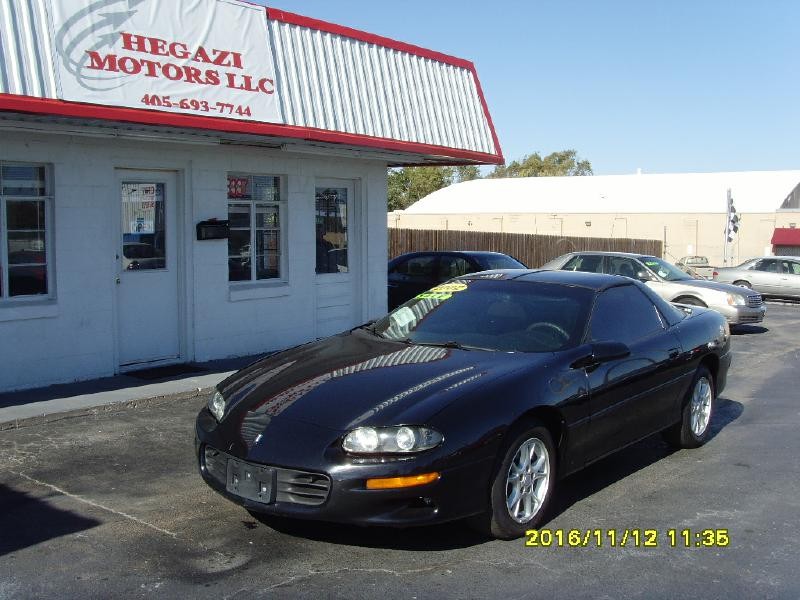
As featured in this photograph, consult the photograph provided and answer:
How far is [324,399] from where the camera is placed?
4891 mm

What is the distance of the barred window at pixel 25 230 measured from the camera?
8562 millimetres

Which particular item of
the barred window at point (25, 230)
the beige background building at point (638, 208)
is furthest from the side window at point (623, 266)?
the beige background building at point (638, 208)

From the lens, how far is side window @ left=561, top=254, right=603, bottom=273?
56.0ft

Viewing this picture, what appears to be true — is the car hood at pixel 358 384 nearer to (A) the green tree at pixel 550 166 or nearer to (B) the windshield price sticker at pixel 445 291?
(B) the windshield price sticker at pixel 445 291

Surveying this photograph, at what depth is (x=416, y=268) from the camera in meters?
16.2

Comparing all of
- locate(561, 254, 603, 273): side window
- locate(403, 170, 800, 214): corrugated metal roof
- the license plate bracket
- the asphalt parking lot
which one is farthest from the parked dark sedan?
locate(403, 170, 800, 214): corrugated metal roof

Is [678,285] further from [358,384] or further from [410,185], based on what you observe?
[410,185]

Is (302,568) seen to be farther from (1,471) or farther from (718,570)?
(1,471)

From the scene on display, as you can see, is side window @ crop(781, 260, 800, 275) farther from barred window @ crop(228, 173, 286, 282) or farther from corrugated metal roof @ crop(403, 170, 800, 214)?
barred window @ crop(228, 173, 286, 282)

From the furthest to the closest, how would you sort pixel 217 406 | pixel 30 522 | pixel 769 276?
pixel 769 276 → pixel 217 406 → pixel 30 522

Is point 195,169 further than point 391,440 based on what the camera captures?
Yes

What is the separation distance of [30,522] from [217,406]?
1.29 meters

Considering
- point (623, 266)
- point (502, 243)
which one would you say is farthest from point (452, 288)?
point (502, 243)

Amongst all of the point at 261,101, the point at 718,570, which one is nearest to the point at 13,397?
the point at 261,101
